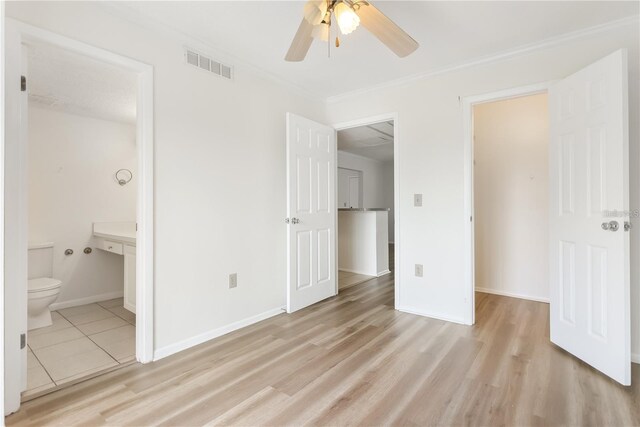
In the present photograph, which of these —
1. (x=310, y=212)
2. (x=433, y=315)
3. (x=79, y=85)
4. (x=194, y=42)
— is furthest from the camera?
(x=310, y=212)

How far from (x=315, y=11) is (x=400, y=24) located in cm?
95

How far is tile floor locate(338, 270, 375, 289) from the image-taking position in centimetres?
421

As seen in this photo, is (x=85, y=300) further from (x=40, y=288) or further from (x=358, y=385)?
(x=358, y=385)

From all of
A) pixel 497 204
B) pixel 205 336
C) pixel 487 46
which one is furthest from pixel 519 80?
pixel 205 336

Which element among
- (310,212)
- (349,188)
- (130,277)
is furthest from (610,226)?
(349,188)

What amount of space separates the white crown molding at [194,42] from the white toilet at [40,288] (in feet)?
7.71

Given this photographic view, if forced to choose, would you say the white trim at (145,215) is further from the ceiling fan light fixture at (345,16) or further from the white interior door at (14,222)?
the ceiling fan light fixture at (345,16)

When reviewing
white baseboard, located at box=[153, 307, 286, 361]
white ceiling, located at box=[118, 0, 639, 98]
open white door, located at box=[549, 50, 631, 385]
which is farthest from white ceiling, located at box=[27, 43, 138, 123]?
open white door, located at box=[549, 50, 631, 385]

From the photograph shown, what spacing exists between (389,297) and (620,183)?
91.7 inches

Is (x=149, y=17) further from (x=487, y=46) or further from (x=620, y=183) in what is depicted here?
(x=620, y=183)

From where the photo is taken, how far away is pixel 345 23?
151 centimetres

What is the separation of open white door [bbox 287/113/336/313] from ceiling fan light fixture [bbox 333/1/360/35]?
1538 millimetres

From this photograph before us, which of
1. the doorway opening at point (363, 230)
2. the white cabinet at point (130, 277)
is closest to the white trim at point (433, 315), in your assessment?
the doorway opening at point (363, 230)

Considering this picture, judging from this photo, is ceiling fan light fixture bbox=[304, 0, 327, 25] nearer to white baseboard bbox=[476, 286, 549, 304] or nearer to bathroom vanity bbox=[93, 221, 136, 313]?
bathroom vanity bbox=[93, 221, 136, 313]
